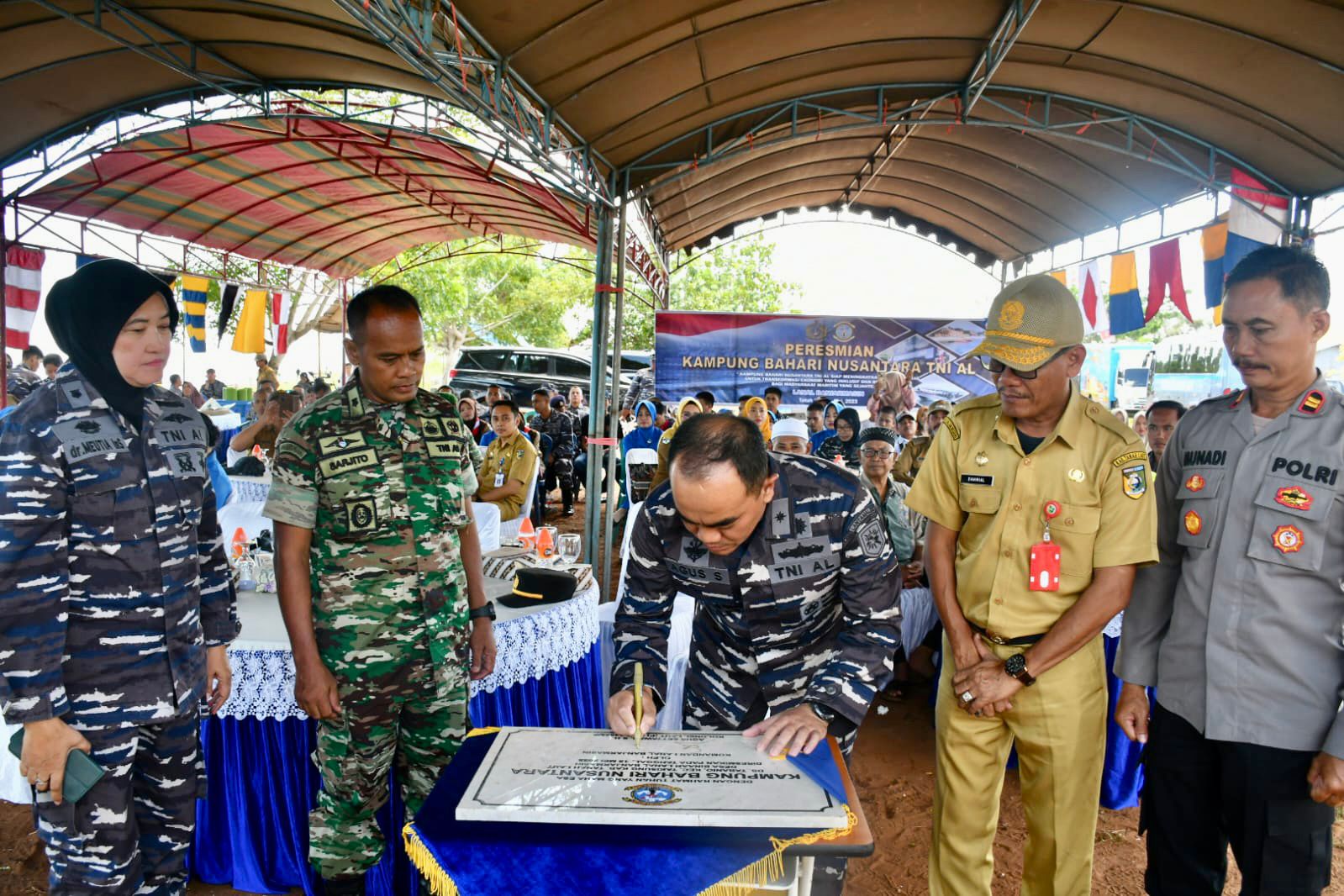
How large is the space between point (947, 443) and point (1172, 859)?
1.22 meters

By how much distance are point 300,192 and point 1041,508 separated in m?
11.1

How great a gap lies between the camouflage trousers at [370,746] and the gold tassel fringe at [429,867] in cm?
85

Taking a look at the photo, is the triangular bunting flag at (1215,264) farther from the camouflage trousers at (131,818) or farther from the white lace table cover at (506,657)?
the camouflage trousers at (131,818)

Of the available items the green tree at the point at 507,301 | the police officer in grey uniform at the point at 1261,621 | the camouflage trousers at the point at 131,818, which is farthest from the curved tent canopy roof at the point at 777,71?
the green tree at the point at 507,301

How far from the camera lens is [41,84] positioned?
687 cm

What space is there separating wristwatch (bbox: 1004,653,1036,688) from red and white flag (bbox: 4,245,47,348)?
12032mm

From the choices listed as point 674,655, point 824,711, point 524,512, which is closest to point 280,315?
point 524,512

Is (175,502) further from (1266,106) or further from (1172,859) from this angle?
(1266,106)

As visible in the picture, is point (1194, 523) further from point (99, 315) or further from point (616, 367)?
point (616, 367)

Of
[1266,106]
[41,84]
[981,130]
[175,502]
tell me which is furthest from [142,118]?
[1266,106]

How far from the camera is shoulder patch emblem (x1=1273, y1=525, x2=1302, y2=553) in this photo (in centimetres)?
172

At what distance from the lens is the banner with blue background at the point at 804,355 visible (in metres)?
11.0

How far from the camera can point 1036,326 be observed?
6.32 feet

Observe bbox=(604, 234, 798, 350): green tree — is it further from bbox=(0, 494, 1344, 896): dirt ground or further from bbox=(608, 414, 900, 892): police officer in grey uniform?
bbox=(608, 414, 900, 892): police officer in grey uniform
